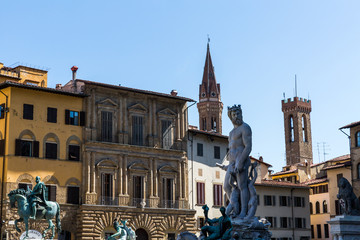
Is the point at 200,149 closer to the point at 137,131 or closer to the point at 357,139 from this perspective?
the point at 137,131

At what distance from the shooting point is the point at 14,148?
143ft

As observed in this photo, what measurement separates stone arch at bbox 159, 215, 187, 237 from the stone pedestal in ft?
113

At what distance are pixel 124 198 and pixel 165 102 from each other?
9.53 metres

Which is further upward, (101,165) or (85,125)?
(85,125)

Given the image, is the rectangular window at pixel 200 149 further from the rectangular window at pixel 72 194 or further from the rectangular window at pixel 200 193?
the rectangular window at pixel 72 194

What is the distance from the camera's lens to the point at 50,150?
45.3 m

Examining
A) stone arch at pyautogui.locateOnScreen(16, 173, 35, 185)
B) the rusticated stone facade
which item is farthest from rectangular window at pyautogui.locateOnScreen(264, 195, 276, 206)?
stone arch at pyautogui.locateOnScreen(16, 173, 35, 185)

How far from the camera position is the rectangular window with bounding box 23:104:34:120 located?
147 feet

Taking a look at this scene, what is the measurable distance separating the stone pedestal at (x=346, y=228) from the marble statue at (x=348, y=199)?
2.00 feet

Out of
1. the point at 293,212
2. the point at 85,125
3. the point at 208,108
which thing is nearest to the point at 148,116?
the point at 85,125

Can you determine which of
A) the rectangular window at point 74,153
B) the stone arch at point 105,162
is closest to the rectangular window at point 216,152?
the stone arch at point 105,162

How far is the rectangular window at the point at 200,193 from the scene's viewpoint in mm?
52344

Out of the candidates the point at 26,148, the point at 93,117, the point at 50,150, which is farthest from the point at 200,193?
the point at 26,148

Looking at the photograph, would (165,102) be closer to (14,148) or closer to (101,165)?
(101,165)
